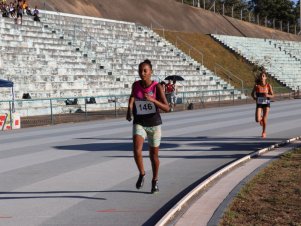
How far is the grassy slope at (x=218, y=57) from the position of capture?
54938 millimetres

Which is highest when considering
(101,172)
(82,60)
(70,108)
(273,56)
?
(273,56)

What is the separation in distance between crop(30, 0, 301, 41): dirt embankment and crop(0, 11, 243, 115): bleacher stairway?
9.24m

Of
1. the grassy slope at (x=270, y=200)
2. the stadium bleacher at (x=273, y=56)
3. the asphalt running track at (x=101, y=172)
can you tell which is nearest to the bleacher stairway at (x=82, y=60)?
the asphalt running track at (x=101, y=172)

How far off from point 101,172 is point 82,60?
2712 centimetres

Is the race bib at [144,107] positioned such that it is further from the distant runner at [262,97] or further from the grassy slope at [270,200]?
A: the distant runner at [262,97]

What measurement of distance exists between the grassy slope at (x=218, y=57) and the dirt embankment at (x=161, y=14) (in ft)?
17.1

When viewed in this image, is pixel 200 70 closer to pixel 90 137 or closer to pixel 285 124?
pixel 285 124

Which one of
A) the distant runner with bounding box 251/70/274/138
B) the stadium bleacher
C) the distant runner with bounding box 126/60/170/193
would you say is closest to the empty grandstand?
the stadium bleacher

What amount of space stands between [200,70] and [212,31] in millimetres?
26366

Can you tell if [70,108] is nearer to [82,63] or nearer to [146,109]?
[82,63]

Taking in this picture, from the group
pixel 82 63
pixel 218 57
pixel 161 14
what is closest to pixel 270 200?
pixel 82 63

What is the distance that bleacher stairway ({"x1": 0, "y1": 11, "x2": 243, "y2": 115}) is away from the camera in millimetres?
32147

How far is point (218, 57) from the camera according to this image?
5903cm

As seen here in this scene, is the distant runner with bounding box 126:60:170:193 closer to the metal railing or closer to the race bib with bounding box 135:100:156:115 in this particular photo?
the race bib with bounding box 135:100:156:115
